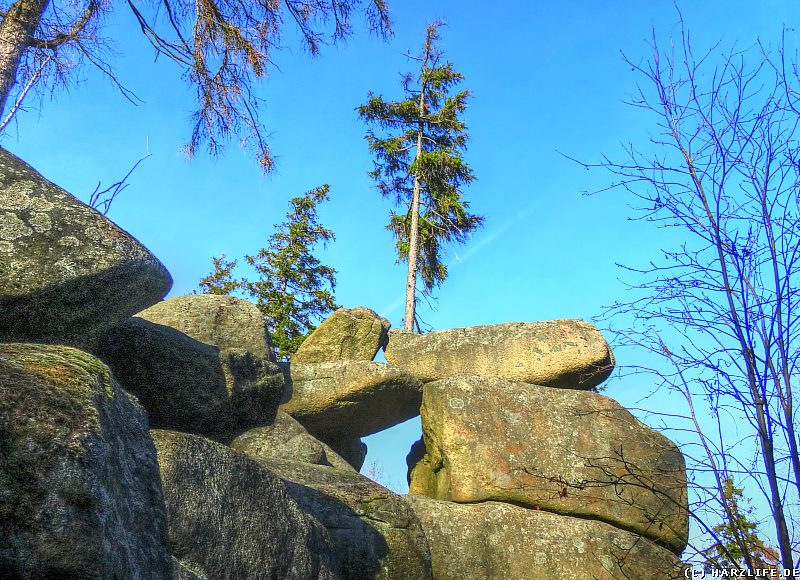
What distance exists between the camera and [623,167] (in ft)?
14.0

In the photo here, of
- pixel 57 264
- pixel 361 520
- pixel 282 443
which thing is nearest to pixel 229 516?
pixel 57 264

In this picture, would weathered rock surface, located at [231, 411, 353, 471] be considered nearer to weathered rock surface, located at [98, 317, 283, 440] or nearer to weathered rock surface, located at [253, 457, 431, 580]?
weathered rock surface, located at [98, 317, 283, 440]

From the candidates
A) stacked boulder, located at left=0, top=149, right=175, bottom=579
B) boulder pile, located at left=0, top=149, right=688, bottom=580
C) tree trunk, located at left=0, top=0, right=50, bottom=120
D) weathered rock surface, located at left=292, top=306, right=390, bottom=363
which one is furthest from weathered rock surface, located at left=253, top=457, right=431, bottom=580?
tree trunk, located at left=0, top=0, right=50, bottom=120

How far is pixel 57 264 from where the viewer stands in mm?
4699

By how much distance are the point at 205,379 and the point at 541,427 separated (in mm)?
4964

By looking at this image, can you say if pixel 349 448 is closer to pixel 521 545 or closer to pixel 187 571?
pixel 521 545

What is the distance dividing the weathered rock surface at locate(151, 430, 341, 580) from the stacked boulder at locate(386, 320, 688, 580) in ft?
12.0

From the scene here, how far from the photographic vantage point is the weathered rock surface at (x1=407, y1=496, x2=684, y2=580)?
8.69 m

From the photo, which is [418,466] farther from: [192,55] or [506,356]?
[192,55]

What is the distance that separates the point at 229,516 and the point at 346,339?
28.3 feet

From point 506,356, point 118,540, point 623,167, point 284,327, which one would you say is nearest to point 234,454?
point 118,540

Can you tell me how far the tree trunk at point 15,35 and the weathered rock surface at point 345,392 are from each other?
5593mm

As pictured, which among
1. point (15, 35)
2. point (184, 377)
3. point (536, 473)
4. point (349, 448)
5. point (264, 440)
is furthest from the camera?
point (349, 448)

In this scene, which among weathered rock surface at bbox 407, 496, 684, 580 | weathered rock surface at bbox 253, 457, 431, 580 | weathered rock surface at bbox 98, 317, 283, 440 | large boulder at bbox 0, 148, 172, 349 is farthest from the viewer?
weathered rock surface at bbox 407, 496, 684, 580
